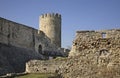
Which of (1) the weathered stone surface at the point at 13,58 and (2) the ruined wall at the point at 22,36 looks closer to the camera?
(1) the weathered stone surface at the point at 13,58

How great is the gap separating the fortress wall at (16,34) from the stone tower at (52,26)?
28.7 feet

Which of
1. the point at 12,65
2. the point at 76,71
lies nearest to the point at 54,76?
the point at 76,71

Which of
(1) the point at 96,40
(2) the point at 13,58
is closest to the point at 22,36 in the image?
(2) the point at 13,58

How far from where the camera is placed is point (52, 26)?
59750 mm

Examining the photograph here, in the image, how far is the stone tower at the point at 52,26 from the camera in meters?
59.3

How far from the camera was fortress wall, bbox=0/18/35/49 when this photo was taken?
142 ft

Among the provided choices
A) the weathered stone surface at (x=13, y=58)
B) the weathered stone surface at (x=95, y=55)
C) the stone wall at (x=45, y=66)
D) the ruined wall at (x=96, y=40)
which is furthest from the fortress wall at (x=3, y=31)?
the ruined wall at (x=96, y=40)

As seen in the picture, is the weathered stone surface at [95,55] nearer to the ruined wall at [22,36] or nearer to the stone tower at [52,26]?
the ruined wall at [22,36]

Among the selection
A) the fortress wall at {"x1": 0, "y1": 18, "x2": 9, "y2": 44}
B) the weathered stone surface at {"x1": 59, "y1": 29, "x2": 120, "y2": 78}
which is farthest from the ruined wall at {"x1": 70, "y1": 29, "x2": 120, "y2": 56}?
the fortress wall at {"x1": 0, "y1": 18, "x2": 9, "y2": 44}

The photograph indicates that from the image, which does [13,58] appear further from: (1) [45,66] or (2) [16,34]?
(1) [45,66]

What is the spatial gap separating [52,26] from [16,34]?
47.9ft

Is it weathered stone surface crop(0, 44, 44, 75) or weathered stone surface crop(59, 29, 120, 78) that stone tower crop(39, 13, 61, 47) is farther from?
weathered stone surface crop(59, 29, 120, 78)

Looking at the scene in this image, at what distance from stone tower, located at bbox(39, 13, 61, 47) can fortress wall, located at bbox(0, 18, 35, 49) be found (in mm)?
8748

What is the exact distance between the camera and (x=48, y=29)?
59344 millimetres
